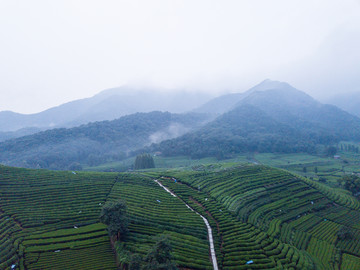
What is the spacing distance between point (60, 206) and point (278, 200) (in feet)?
161

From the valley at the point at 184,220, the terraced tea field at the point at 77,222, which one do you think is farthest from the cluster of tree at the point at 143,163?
the terraced tea field at the point at 77,222

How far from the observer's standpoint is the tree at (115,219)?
35812 millimetres

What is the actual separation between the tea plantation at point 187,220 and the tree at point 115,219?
6.09ft

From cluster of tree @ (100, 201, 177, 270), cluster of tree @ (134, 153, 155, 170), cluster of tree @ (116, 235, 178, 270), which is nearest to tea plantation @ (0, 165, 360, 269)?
cluster of tree @ (100, 201, 177, 270)

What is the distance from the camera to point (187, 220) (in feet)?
144

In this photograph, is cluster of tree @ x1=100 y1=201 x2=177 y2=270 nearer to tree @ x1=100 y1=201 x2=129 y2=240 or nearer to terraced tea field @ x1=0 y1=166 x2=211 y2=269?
tree @ x1=100 y1=201 x2=129 y2=240

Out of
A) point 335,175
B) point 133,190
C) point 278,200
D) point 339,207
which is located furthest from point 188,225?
point 335,175

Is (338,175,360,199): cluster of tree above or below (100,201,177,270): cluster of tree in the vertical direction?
below

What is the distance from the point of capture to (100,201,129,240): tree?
35.8 metres

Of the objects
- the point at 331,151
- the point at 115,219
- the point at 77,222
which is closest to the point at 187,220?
the point at 115,219

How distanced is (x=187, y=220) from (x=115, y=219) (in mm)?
14138

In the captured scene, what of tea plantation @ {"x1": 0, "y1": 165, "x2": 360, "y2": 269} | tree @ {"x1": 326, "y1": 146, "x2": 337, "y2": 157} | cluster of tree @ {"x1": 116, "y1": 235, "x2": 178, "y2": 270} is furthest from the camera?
tree @ {"x1": 326, "y1": 146, "x2": 337, "y2": 157}

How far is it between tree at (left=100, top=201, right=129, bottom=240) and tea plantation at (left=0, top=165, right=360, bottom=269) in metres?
1.86

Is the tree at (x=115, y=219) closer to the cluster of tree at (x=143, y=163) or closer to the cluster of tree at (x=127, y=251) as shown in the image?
the cluster of tree at (x=127, y=251)
